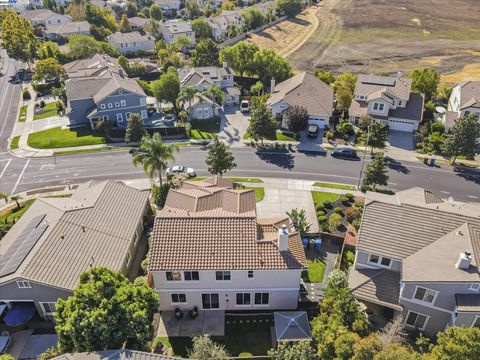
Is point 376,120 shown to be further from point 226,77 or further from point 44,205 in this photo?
point 44,205

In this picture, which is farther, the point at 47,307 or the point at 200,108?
the point at 200,108

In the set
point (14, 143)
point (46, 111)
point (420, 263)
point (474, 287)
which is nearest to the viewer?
point (474, 287)

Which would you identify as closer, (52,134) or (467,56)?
(52,134)

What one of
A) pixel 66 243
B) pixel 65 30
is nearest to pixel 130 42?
pixel 65 30

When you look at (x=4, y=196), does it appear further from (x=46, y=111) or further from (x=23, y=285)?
(x=46, y=111)

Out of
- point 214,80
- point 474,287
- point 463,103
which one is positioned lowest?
point 214,80

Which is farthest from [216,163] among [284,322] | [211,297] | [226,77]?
[226,77]

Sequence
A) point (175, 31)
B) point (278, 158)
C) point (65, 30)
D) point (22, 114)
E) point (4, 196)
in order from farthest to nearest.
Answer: point (175, 31)
point (65, 30)
point (22, 114)
point (278, 158)
point (4, 196)
